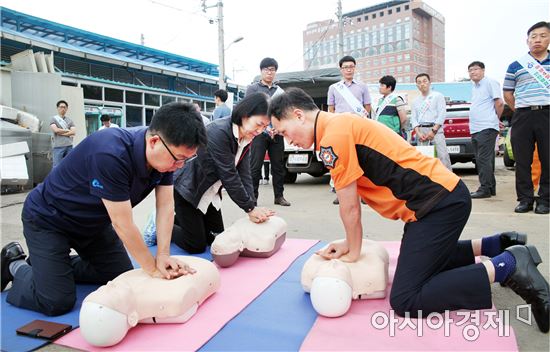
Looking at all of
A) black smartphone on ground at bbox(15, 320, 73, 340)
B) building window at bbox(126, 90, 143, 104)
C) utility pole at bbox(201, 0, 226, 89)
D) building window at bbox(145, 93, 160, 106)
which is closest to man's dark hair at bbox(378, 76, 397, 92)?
black smartphone on ground at bbox(15, 320, 73, 340)

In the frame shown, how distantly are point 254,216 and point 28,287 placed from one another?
4.68 ft

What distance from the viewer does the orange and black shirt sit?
6.01 ft

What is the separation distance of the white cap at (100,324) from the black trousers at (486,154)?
482cm

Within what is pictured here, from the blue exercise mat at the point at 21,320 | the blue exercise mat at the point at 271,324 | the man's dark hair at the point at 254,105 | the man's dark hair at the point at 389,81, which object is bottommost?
the blue exercise mat at the point at 271,324

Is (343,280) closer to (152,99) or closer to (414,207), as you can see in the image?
(414,207)

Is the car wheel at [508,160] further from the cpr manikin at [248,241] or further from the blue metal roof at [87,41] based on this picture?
the blue metal roof at [87,41]

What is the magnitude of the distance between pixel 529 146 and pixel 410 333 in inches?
131

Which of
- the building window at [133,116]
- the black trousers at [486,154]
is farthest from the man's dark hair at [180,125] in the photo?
the building window at [133,116]

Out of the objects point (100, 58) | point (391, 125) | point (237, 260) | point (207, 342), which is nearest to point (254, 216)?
point (237, 260)

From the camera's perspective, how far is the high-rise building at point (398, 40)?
122 ft

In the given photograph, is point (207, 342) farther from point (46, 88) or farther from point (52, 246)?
point (46, 88)

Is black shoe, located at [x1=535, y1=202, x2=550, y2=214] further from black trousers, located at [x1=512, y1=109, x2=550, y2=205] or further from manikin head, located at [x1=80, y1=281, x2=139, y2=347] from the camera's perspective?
manikin head, located at [x1=80, y1=281, x2=139, y2=347]

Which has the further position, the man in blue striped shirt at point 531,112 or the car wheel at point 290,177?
the car wheel at point 290,177

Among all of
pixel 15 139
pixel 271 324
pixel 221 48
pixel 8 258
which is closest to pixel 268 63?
pixel 8 258
